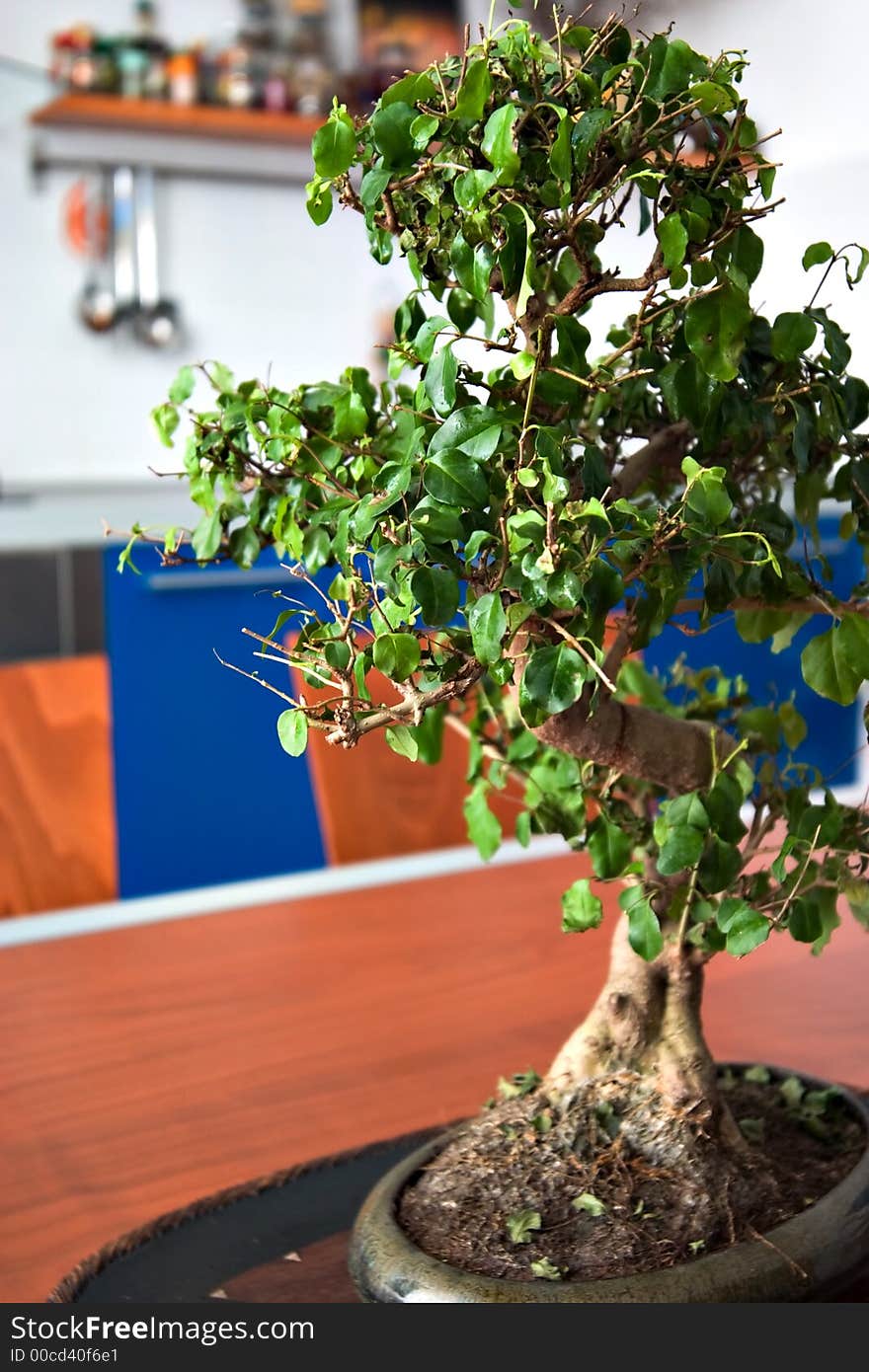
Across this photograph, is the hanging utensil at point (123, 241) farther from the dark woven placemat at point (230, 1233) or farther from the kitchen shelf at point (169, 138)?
the dark woven placemat at point (230, 1233)

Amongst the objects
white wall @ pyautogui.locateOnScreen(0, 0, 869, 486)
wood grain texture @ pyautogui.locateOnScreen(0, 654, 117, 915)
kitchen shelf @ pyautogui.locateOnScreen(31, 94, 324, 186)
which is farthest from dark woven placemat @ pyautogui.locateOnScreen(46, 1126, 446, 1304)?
kitchen shelf @ pyautogui.locateOnScreen(31, 94, 324, 186)

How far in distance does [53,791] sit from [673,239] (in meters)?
1.30

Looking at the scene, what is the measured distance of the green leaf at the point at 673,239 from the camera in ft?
1.62

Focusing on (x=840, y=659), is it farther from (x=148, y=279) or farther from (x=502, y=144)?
(x=148, y=279)

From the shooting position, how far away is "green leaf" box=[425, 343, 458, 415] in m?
0.50

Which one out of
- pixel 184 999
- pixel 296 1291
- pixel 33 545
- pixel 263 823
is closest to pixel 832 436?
pixel 296 1291

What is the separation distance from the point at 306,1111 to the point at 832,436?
527mm

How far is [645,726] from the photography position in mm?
622

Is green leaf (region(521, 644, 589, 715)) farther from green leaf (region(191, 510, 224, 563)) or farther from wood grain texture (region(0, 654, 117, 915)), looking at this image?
wood grain texture (region(0, 654, 117, 915))

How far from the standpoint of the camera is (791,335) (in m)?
0.56

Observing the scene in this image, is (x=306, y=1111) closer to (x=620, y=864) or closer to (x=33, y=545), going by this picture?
(x=620, y=864)

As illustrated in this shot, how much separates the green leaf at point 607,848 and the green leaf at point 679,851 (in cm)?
9

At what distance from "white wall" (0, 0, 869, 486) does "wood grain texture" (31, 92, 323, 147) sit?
0.54 ft

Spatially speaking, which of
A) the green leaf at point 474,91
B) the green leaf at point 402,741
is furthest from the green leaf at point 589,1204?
the green leaf at point 474,91
